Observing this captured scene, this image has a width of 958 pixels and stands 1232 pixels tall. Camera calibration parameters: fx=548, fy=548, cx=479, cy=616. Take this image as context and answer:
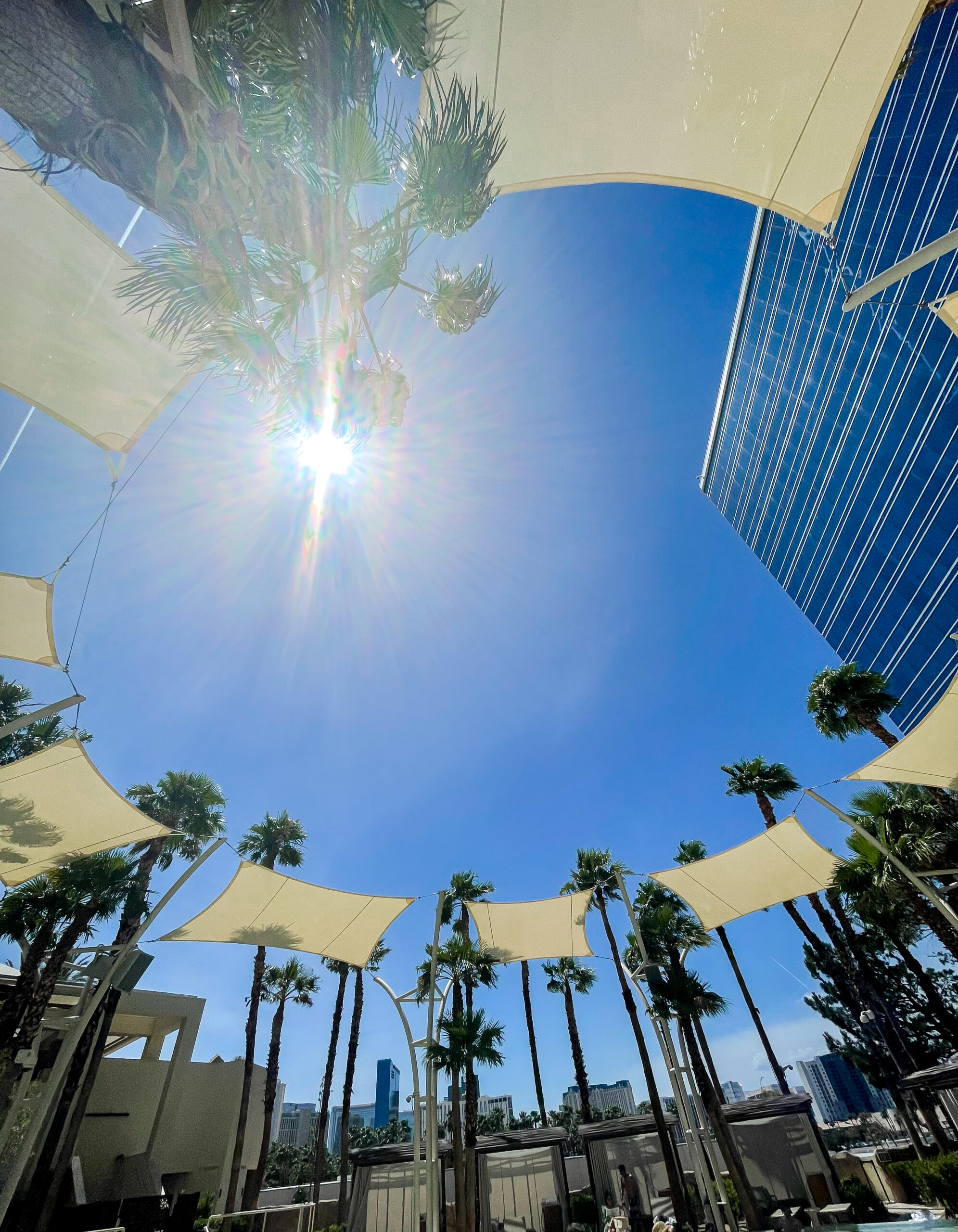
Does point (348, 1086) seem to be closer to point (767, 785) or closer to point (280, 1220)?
point (280, 1220)

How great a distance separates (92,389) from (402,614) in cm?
718

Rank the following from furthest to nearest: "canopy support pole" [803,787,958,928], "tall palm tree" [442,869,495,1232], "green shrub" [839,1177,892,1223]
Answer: "tall palm tree" [442,869,495,1232]
"green shrub" [839,1177,892,1223]
"canopy support pole" [803,787,958,928]

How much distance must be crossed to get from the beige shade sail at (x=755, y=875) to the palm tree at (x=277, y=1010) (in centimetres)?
1521

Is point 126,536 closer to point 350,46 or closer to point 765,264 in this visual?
point 350,46

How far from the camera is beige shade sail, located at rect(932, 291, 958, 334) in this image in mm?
3557

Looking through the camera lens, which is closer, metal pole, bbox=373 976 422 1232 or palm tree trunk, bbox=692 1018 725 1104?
metal pole, bbox=373 976 422 1232

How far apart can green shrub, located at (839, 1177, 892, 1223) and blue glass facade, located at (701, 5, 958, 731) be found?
15.0 m

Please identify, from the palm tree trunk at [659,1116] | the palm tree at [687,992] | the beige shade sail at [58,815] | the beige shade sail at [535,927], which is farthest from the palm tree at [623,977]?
the beige shade sail at [58,815]

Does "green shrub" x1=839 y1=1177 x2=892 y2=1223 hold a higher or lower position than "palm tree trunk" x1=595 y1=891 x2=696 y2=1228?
lower

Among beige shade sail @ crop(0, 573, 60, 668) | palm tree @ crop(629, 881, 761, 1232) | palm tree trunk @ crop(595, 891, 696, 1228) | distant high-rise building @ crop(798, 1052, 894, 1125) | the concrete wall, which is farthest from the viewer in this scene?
distant high-rise building @ crop(798, 1052, 894, 1125)

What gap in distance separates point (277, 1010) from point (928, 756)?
72.8 ft

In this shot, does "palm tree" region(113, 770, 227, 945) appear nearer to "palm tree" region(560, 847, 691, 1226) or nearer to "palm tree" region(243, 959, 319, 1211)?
"palm tree" region(243, 959, 319, 1211)

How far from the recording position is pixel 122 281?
10.0ft

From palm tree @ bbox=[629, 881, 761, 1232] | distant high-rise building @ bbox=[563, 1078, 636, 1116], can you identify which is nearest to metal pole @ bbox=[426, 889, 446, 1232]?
palm tree @ bbox=[629, 881, 761, 1232]
